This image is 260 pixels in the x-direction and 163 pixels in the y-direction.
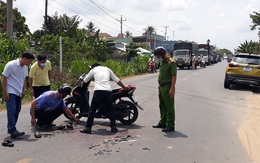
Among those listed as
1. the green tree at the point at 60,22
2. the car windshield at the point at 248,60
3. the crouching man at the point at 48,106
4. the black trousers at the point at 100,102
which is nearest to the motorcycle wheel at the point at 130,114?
the black trousers at the point at 100,102

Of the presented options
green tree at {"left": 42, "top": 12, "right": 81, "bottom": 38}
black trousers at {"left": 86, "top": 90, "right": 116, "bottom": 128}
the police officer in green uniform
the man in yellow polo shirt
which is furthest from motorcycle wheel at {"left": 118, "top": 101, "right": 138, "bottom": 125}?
green tree at {"left": 42, "top": 12, "right": 81, "bottom": 38}

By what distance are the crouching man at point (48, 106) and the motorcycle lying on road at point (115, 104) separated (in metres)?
0.57

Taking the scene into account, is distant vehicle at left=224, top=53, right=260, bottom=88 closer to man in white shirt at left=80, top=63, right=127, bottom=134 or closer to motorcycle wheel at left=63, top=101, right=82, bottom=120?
motorcycle wheel at left=63, top=101, right=82, bottom=120

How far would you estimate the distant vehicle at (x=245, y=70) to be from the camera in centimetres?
1534

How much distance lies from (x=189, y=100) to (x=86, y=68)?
26.0 ft

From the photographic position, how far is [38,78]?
7.69 metres

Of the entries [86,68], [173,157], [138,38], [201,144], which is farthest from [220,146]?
[138,38]

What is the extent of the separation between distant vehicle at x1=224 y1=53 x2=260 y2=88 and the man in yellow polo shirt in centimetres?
1032

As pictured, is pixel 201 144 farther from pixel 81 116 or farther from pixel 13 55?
pixel 13 55

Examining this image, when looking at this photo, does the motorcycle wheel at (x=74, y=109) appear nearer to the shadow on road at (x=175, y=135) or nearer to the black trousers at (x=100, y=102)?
the black trousers at (x=100, y=102)

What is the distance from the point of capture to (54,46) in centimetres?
2105

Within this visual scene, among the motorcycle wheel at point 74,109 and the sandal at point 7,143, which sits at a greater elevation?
the motorcycle wheel at point 74,109

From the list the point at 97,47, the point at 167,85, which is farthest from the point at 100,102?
the point at 97,47

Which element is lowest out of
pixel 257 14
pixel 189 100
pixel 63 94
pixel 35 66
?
pixel 189 100
